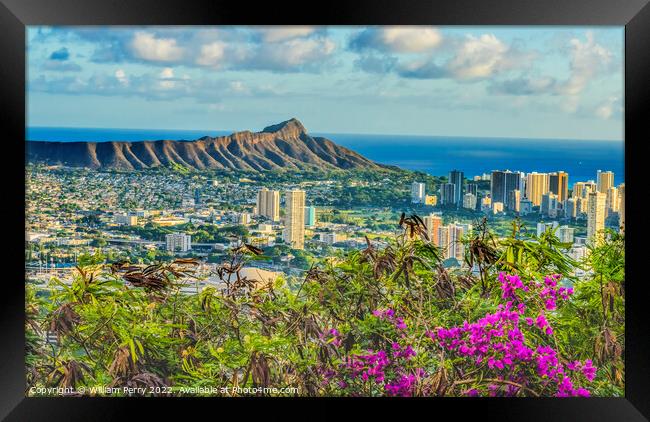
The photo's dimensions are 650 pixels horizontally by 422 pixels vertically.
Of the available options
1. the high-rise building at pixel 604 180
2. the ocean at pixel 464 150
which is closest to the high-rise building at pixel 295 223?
the ocean at pixel 464 150

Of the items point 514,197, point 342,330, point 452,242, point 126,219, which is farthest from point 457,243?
point 126,219

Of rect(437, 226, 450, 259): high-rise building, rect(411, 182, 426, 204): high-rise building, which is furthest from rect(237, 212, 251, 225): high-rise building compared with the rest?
rect(437, 226, 450, 259): high-rise building

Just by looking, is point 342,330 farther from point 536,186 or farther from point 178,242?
point 536,186

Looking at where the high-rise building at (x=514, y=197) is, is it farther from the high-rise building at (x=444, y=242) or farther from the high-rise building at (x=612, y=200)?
the high-rise building at (x=612, y=200)

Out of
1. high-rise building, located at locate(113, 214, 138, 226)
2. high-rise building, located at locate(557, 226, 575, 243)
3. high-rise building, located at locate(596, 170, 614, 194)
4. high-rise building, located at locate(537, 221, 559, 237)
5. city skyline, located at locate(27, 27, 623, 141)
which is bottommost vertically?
high-rise building, located at locate(557, 226, 575, 243)

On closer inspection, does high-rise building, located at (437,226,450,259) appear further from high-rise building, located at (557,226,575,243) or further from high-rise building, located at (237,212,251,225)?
high-rise building, located at (237,212,251,225)
